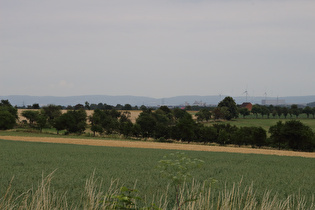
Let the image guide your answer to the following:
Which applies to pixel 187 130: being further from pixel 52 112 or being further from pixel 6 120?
pixel 52 112

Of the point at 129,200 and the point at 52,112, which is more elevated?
the point at 52,112

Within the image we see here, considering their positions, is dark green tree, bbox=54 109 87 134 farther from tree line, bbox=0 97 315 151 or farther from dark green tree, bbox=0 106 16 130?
dark green tree, bbox=0 106 16 130

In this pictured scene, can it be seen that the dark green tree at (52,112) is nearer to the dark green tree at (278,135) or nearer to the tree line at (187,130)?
the tree line at (187,130)

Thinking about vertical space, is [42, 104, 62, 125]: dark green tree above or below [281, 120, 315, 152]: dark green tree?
above

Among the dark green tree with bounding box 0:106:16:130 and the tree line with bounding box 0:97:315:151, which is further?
the dark green tree with bounding box 0:106:16:130

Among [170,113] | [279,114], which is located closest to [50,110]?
[170,113]

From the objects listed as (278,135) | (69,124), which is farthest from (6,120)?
(278,135)

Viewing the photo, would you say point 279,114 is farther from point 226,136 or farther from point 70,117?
point 70,117

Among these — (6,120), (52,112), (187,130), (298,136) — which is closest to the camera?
(298,136)

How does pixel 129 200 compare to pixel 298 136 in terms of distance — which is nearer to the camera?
pixel 129 200

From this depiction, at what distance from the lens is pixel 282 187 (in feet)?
68.2

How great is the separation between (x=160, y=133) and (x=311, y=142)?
40868 mm

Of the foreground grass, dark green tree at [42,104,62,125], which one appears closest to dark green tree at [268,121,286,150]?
the foreground grass

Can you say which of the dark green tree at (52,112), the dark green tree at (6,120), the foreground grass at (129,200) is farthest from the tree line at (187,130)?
the foreground grass at (129,200)
